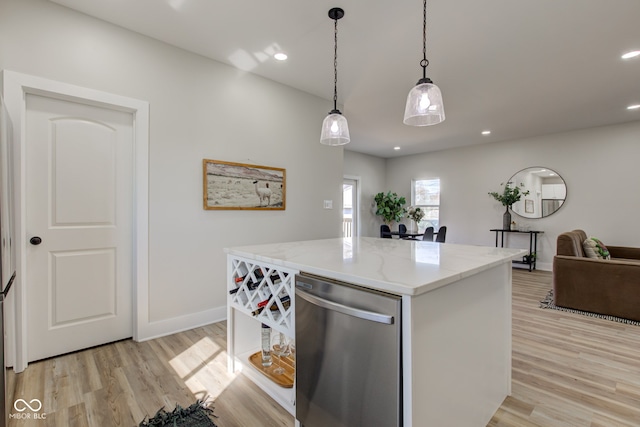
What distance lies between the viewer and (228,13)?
2312mm

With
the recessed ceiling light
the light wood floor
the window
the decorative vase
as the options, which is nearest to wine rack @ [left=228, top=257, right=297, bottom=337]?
the light wood floor

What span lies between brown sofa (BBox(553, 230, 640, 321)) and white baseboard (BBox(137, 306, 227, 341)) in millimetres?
3841

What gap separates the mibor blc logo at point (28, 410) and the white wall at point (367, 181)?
6259 mm

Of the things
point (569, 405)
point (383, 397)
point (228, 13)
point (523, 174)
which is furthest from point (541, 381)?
point (523, 174)

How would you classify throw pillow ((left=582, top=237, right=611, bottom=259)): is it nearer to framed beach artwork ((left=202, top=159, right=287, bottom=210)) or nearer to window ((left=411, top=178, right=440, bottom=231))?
window ((left=411, top=178, right=440, bottom=231))

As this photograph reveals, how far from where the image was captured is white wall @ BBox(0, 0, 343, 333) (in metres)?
2.20

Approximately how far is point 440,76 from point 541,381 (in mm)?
2922

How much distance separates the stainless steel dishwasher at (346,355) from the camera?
111 cm

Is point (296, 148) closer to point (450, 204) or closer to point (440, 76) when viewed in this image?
point (440, 76)

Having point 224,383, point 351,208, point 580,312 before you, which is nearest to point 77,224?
point 224,383

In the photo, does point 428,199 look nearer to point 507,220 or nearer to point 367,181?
point 367,181

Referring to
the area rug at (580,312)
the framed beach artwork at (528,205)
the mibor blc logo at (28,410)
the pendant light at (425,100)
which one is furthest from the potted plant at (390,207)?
the mibor blc logo at (28,410)

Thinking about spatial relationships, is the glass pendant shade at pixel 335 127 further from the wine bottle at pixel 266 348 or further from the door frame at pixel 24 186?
the door frame at pixel 24 186

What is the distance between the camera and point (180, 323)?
110 inches
